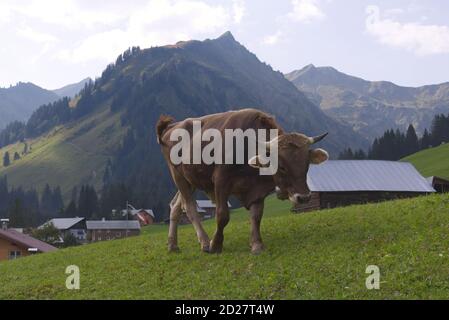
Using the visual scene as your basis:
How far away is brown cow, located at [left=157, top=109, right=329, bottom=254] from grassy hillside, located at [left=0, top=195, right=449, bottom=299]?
1005 mm

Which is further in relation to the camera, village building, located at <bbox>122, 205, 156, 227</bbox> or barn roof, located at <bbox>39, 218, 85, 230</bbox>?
village building, located at <bbox>122, 205, 156, 227</bbox>

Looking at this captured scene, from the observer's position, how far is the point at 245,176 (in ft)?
45.8

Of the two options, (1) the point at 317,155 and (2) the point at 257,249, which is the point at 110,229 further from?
(1) the point at 317,155

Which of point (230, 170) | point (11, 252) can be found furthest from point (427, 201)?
point (11, 252)

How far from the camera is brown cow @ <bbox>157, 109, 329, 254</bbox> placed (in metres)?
13.0

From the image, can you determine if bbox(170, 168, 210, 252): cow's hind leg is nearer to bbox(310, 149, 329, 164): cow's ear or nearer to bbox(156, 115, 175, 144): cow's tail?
bbox(156, 115, 175, 144): cow's tail

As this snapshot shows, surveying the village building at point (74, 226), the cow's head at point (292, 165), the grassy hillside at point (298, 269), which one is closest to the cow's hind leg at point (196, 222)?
the grassy hillside at point (298, 269)

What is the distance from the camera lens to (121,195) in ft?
582

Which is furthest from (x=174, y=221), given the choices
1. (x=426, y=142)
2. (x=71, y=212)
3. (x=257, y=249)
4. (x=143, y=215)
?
(x=71, y=212)

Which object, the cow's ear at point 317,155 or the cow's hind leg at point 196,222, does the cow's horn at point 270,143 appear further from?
the cow's hind leg at point 196,222

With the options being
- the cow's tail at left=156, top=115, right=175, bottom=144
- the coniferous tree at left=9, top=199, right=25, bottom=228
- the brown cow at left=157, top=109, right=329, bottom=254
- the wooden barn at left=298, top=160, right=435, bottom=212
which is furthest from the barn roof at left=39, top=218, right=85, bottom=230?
the brown cow at left=157, top=109, right=329, bottom=254

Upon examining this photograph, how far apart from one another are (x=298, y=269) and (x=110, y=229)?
14035 cm

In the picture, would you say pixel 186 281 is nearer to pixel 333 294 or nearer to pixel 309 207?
pixel 333 294

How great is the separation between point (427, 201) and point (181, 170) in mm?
9522
